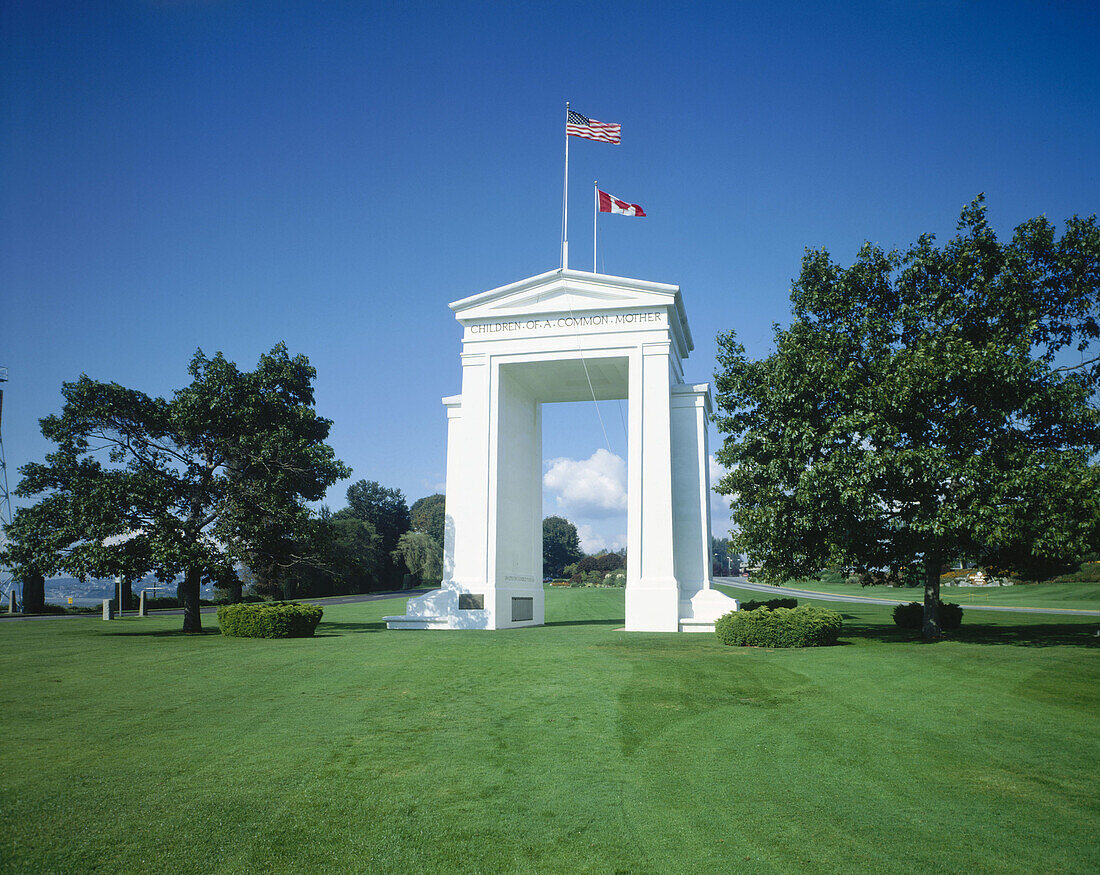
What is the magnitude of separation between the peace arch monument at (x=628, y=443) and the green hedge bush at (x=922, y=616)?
5.62 metres

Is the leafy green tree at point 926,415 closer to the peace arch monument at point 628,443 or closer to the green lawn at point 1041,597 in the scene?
the peace arch monument at point 628,443

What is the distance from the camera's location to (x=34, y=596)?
39344 millimetres

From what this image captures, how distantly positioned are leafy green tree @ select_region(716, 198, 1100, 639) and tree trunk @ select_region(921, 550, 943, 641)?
51mm

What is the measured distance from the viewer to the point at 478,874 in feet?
18.0

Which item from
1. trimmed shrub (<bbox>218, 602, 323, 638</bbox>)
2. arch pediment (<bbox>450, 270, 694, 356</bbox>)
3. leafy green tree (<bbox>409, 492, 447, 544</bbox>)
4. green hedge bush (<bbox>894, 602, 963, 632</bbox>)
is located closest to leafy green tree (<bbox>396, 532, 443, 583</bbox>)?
leafy green tree (<bbox>409, 492, 447, 544</bbox>)

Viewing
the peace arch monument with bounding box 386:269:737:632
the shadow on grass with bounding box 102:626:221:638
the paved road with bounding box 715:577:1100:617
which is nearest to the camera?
the shadow on grass with bounding box 102:626:221:638

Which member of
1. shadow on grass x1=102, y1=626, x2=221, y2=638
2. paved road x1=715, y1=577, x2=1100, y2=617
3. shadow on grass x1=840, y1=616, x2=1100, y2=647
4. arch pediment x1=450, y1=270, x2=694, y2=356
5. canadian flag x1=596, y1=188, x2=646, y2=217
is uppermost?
canadian flag x1=596, y1=188, x2=646, y2=217

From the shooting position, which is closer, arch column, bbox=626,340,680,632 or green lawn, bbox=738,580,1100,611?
arch column, bbox=626,340,680,632

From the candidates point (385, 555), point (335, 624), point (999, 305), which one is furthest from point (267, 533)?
point (385, 555)

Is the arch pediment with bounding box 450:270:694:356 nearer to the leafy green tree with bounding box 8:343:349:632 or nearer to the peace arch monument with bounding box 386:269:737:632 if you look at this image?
the peace arch monument with bounding box 386:269:737:632

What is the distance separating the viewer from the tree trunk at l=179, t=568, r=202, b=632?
25.5m

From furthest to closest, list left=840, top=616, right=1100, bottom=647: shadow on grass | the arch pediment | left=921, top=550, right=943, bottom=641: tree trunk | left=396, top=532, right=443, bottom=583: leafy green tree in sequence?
left=396, top=532, right=443, bottom=583: leafy green tree < the arch pediment < left=921, top=550, right=943, bottom=641: tree trunk < left=840, top=616, right=1100, bottom=647: shadow on grass

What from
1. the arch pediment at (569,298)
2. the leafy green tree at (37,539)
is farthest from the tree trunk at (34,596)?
the arch pediment at (569,298)

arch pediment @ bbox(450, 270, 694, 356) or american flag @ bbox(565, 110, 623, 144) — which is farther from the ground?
american flag @ bbox(565, 110, 623, 144)
